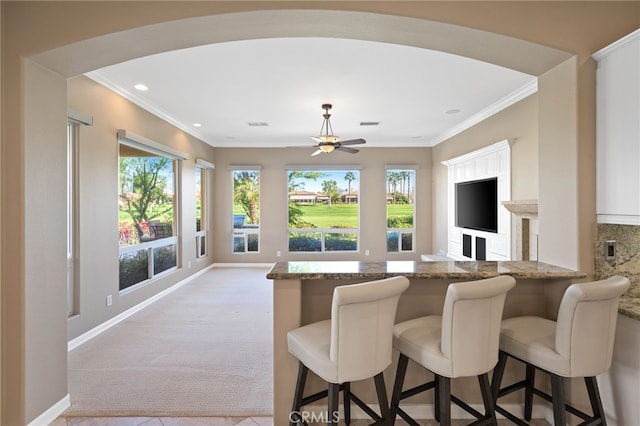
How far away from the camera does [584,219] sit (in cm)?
199

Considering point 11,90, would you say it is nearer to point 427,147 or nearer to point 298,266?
point 298,266

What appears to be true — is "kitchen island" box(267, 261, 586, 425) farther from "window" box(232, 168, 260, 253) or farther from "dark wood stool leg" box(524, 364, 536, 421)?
"window" box(232, 168, 260, 253)

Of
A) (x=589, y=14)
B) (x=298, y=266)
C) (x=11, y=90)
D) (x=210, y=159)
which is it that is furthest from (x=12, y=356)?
(x=210, y=159)

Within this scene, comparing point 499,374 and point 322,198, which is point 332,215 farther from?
point 499,374

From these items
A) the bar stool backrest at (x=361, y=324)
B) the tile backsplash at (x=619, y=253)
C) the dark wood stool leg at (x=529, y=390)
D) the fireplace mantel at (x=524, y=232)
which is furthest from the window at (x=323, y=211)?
the bar stool backrest at (x=361, y=324)

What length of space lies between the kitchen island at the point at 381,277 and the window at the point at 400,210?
5224 millimetres

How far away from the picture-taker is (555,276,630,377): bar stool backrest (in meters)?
1.61

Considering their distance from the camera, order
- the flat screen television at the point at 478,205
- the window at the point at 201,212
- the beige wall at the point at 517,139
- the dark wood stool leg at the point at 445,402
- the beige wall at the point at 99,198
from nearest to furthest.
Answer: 1. the dark wood stool leg at the point at 445,402
2. the beige wall at the point at 99,198
3. the beige wall at the point at 517,139
4. the flat screen television at the point at 478,205
5. the window at the point at 201,212

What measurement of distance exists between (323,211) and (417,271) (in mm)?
5629

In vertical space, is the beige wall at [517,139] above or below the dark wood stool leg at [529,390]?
above

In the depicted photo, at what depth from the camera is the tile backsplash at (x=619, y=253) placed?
1984 mm

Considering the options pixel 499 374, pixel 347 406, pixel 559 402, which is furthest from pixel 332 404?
pixel 559 402

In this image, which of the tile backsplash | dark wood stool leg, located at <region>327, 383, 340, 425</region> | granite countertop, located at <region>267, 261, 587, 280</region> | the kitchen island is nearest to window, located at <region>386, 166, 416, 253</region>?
Answer: the kitchen island

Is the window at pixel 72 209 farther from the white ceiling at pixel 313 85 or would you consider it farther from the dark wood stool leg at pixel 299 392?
the dark wood stool leg at pixel 299 392
